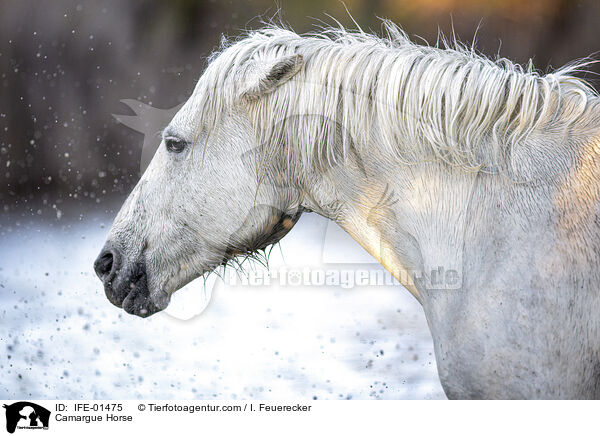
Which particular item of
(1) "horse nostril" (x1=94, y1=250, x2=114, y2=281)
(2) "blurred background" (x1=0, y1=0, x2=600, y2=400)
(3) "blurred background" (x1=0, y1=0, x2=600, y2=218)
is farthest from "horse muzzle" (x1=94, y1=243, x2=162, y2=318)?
(3) "blurred background" (x1=0, y1=0, x2=600, y2=218)

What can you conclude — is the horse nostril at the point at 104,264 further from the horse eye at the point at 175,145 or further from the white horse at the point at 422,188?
the horse eye at the point at 175,145

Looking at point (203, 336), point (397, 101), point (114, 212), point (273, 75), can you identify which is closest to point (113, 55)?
point (114, 212)

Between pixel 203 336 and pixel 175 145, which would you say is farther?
pixel 203 336

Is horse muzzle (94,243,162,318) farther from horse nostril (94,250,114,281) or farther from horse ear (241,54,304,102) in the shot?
horse ear (241,54,304,102)

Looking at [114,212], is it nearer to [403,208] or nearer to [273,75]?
[273,75]

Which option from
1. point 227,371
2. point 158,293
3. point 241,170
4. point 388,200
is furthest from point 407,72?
point 227,371

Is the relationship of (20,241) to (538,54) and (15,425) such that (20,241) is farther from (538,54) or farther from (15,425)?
(538,54)
